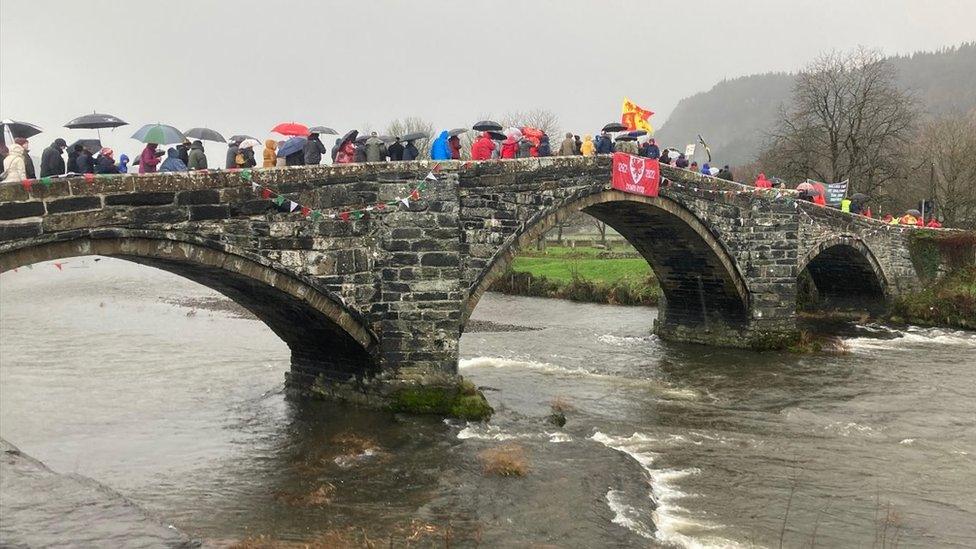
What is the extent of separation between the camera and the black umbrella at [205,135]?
553 inches

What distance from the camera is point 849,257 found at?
2917 cm

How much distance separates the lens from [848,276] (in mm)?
30609

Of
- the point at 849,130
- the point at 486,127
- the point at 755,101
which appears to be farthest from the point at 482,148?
the point at 755,101

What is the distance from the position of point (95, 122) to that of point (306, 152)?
3.76 m

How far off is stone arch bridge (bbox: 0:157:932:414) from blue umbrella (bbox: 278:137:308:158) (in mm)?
1363

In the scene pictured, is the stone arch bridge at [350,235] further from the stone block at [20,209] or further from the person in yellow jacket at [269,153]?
the person in yellow jacket at [269,153]

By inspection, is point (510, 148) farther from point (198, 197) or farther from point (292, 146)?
point (198, 197)

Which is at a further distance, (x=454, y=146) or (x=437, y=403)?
(x=454, y=146)

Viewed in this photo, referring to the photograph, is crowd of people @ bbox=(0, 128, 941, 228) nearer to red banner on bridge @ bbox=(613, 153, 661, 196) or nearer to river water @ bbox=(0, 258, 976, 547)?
red banner on bridge @ bbox=(613, 153, 661, 196)

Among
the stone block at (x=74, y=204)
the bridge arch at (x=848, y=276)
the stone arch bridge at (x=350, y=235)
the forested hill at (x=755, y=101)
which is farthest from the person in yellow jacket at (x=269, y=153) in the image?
the forested hill at (x=755, y=101)

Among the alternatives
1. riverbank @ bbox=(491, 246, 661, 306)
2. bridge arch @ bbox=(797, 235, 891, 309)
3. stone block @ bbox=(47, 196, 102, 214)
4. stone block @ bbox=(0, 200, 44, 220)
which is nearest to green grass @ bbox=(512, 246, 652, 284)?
riverbank @ bbox=(491, 246, 661, 306)

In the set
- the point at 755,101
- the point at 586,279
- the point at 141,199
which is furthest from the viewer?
the point at 755,101

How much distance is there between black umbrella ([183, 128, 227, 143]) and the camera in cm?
1405

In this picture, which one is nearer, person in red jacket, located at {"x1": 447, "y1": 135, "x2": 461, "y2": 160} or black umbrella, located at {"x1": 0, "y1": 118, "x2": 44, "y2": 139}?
black umbrella, located at {"x1": 0, "y1": 118, "x2": 44, "y2": 139}
